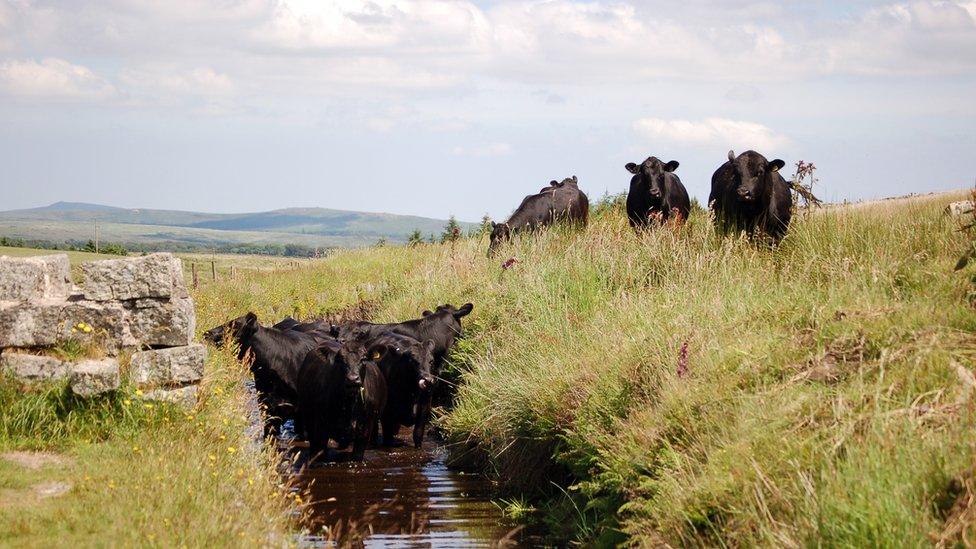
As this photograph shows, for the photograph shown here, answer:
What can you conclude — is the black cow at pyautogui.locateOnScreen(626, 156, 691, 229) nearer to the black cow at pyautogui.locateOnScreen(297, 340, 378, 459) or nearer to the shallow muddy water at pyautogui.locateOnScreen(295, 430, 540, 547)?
the black cow at pyautogui.locateOnScreen(297, 340, 378, 459)

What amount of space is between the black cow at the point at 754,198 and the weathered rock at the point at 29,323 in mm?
9112

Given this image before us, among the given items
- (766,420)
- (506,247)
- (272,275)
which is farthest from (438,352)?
(272,275)

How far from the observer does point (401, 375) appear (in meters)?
15.5

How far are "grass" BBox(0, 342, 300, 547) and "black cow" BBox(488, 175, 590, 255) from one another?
10759 millimetres

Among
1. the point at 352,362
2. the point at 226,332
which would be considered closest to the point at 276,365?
the point at 226,332

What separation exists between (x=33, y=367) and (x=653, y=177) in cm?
1187

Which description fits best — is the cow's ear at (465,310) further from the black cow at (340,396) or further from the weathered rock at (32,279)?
the weathered rock at (32,279)

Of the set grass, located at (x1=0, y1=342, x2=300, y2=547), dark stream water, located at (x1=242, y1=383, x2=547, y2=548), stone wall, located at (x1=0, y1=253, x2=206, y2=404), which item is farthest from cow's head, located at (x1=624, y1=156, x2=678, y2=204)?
stone wall, located at (x1=0, y1=253, x2=206, y2=404)

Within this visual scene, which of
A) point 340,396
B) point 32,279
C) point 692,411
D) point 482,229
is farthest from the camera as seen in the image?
point 482,229

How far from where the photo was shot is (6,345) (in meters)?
11.2

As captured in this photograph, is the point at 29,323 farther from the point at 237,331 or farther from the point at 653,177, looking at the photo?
the point at 653,177

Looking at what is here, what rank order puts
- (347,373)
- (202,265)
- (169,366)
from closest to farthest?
(169,366) → (347,373) → (202,265)

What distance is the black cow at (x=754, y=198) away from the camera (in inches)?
660

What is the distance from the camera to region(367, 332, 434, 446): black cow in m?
15.3
